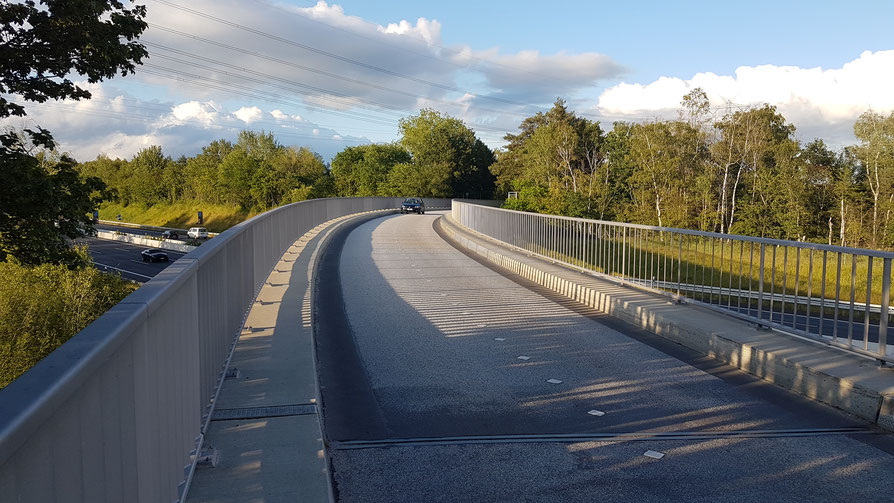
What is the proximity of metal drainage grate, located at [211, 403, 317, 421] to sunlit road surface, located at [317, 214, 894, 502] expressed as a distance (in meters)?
0.28

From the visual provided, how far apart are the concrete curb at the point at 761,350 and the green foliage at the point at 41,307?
1389 inches

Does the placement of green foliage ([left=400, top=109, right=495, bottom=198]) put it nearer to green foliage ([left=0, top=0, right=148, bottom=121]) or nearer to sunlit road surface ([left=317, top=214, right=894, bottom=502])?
green foliage ([left=0, top=0, right=148, bottom=121])

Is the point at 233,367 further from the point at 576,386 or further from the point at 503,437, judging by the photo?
the point at 576,386

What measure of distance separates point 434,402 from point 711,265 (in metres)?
5.28

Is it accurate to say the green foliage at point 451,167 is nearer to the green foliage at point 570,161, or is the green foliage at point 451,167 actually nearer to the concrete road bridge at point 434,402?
the green foliage at point 570,161

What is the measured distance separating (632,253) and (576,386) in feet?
20.0

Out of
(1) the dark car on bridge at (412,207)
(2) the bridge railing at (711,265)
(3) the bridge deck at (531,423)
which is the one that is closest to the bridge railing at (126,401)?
(3) the bridge deck at (531,423)

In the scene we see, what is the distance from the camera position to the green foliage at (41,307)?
39.7 m

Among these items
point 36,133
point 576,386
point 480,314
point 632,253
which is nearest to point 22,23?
point 36,133

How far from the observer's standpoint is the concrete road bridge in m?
2.39

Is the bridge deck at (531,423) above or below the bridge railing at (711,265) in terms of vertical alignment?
below

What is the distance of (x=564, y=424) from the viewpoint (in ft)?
18.5

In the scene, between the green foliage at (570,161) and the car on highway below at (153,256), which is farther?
the car on highway below at (153,256)

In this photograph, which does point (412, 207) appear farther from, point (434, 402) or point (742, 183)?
point (434, 402)
